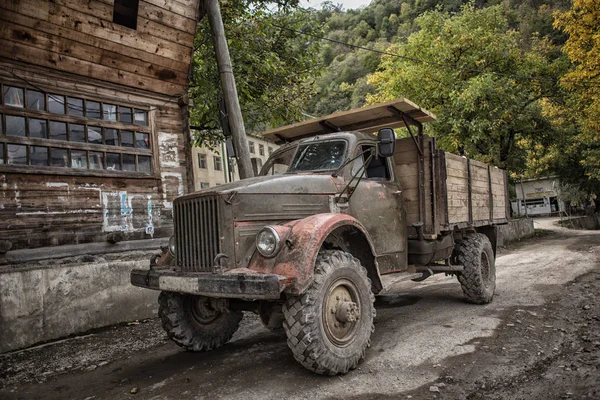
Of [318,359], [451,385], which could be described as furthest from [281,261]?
[451,385]

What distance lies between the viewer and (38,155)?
591 centimetres

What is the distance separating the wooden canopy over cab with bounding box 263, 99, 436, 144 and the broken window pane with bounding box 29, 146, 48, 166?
10.7 feet

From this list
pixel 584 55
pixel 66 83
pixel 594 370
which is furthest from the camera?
pixel 584 55

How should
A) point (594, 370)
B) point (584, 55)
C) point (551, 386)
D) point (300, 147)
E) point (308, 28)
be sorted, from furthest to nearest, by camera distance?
point (584, 55)
point (308, 28)
point (300, 147)
point (594, 370)
point (551, 386)

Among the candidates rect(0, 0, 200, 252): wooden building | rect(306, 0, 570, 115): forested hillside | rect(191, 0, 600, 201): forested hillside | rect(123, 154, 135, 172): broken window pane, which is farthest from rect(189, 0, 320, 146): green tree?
rect(306, 0, 570, 115): forested hillside

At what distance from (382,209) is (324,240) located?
54.4 inches

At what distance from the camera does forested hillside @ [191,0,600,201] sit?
10673 millimetres

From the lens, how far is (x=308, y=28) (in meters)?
12.3

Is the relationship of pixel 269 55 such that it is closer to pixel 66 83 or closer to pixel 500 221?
pixel 66 83

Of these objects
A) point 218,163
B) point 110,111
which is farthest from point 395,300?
point 218,163

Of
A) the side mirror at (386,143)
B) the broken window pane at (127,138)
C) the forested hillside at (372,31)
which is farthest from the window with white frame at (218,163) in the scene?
the side mirror at (386,143)

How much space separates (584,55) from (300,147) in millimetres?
13721

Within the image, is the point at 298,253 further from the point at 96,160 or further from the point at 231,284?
the point at 96,160

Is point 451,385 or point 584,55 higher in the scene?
point 584,55
